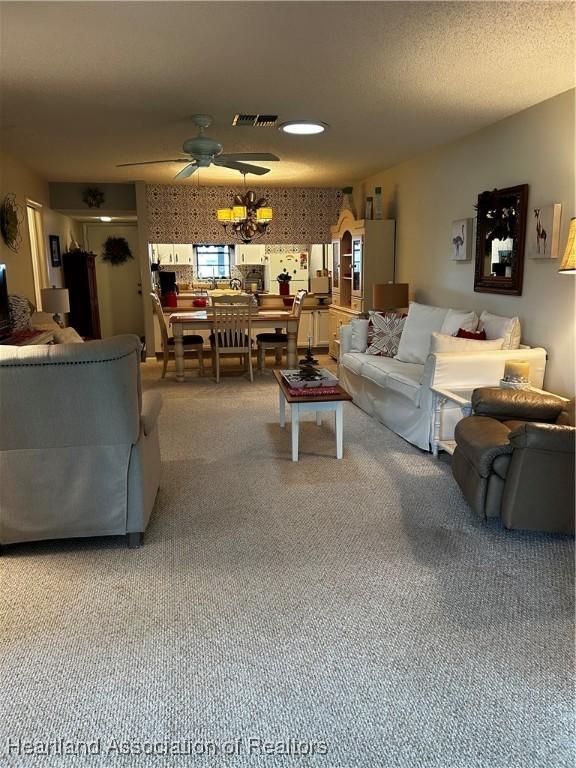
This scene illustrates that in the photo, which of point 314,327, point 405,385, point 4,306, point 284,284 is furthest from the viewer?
point 284,284

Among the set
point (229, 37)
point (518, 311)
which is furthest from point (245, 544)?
point (518, 311)

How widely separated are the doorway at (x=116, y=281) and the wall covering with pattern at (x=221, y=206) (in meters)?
1.81

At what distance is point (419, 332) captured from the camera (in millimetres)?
4980

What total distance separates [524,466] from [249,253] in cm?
676

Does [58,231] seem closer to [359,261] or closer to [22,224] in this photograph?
[22,224]

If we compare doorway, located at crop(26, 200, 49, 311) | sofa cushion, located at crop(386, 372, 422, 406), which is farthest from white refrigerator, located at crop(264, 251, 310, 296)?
sofa cushion, located at crop(386, 372, 422, 406)

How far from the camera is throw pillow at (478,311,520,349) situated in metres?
4.11

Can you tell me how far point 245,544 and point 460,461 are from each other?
1.28 m

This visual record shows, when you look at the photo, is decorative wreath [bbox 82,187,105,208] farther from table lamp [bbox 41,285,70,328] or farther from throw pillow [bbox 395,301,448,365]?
throw pillow [bbox 395,301,448,365]

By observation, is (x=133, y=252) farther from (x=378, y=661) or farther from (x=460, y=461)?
(x=378, y=661)

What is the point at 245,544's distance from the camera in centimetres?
273

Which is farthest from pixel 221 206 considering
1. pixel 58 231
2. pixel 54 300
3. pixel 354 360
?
pixel 354 360

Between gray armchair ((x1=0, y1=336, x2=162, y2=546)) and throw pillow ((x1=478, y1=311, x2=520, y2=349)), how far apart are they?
9.00ft

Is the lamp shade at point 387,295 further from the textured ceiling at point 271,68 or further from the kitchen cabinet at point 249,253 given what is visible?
the kitchen cabinet at point 249,253
